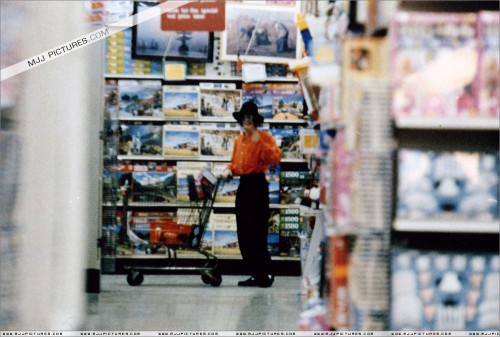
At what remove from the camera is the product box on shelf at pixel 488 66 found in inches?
116

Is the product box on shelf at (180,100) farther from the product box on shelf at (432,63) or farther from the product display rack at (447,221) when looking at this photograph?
the product box on shelf at (432,63)

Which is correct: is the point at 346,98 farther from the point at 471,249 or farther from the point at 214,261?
the point at 214,261

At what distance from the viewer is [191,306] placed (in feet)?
20.5

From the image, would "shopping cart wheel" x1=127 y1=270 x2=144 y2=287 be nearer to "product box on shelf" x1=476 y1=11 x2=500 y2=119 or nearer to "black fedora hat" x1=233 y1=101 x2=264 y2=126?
"black fedora hat" x1=233 y1=101 x2=264 y2=126

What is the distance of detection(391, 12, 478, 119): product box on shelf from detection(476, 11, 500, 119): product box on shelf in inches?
1.0

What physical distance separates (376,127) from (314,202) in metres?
1.49

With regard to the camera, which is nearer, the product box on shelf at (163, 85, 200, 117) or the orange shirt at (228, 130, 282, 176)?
the orange shirt at (228, 130, 282, 176)

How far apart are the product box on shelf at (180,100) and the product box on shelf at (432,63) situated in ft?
17.9

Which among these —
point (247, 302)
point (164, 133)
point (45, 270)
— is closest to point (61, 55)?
point (45, 270)

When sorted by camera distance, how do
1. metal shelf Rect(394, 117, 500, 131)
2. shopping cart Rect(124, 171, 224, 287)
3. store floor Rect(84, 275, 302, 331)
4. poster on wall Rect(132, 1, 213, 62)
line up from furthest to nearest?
1. poster on wall Rect(132, 1, 213, 62)
2. shopping cart Rect(124, 171, 224, 287)
3. store floor Rect(84, 275, 302, 331)
4. metal shelf Rect(394, 117, 500, 131)

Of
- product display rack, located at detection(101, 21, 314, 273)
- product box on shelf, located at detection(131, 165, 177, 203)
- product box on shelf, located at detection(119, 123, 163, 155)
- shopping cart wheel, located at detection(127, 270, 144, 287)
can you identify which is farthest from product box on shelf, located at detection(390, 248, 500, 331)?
product box on shelf, located at detection(119, 123, 163, 155)

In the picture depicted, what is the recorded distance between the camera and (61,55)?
3.54 meters

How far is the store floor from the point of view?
18.0 feet

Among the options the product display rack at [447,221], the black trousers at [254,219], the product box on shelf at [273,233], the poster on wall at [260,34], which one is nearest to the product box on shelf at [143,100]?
the poster on wall at [260,34]
